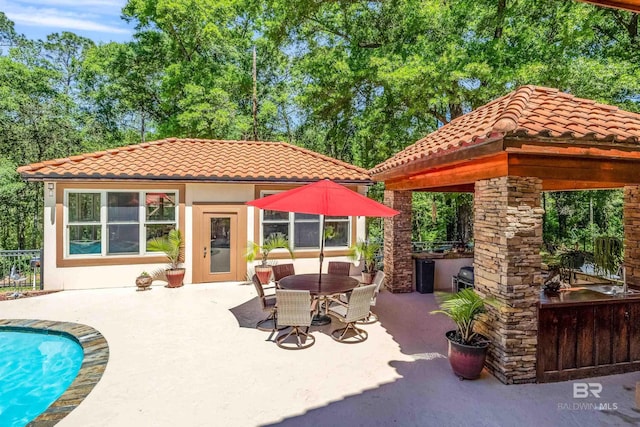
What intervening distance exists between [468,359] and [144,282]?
8.96m

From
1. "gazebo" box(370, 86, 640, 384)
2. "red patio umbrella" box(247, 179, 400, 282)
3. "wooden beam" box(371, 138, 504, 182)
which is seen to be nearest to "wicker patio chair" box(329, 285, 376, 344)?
"red patio umbrella" box(247, 179, 400, 282)

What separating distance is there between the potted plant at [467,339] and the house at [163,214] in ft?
22.6

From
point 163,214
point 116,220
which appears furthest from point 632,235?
point 116,220

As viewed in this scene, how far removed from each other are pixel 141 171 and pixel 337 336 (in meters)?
7.53

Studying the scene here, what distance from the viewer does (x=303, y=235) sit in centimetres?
1195

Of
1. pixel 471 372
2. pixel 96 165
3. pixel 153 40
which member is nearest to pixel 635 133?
pixel 471 372

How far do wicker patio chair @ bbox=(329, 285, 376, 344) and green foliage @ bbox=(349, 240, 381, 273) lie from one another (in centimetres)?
360

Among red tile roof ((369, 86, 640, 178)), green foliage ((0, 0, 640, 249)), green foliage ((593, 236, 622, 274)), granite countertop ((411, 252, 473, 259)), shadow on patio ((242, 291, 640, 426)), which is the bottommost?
shadow on patio ((242, 291, 640, 426))

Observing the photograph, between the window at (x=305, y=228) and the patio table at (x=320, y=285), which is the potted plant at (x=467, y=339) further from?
the window at (x=305, y=228)

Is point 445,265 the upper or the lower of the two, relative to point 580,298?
lower

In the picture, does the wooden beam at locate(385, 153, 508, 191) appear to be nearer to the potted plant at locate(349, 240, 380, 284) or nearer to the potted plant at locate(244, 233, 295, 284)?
the potted plant at locate(349, 240, 380, 284)

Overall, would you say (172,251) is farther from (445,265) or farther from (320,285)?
(445,265)

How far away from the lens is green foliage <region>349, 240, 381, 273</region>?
10.6 m

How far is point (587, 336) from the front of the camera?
5.23 meters
